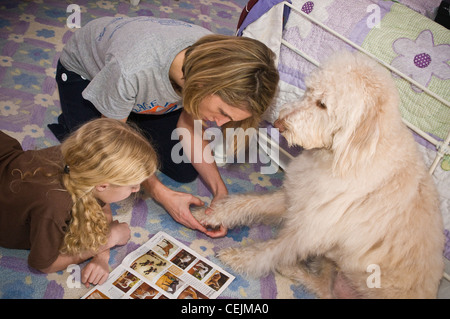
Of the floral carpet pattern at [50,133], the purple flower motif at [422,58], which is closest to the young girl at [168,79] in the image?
the floral carpet pattern at [50,133]

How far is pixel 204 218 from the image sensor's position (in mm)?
1945

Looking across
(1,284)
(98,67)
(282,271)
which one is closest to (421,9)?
(282,271)

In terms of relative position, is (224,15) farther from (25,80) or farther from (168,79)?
(168,79)

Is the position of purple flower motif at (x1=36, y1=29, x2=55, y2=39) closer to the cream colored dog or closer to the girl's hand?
the girl's hand

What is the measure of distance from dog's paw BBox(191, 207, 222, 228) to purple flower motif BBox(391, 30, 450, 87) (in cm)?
114

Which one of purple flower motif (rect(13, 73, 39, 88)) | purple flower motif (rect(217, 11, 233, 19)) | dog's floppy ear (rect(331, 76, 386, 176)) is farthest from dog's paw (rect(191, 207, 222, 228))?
purple flower motif (rect(217, 11, 233, 19))

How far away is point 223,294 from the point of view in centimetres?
165

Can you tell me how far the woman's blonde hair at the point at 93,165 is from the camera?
4.43 feet

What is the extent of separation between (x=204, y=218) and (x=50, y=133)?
3.32 ft

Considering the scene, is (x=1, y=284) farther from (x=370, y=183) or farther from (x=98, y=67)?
(x=370, y=183)

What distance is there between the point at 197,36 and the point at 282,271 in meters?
1.17

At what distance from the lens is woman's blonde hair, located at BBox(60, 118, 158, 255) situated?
1.35m

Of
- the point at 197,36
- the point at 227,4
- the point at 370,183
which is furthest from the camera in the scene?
the point at 227,4

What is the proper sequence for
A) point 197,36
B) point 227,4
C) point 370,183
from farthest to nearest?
point 227,4 < point 197,36 < point 370,183
